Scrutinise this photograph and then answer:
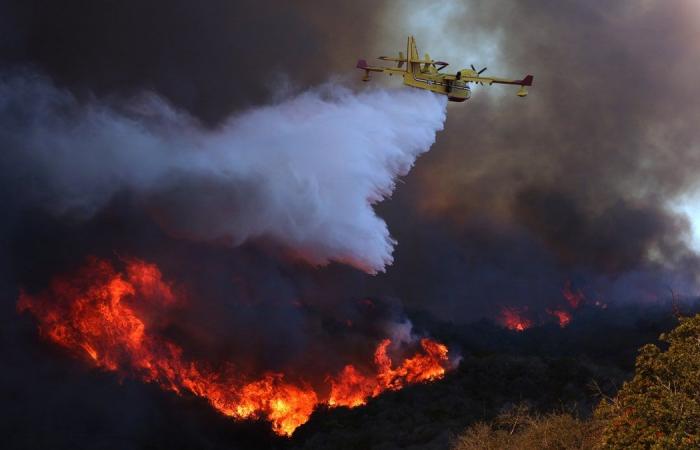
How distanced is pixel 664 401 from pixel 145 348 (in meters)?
81.7

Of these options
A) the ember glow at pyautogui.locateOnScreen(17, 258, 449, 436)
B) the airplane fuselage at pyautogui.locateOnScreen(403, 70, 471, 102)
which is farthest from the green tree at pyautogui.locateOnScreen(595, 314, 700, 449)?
the ember glow at pyautogui.locateOnScreen(17, 258, 449, 436)

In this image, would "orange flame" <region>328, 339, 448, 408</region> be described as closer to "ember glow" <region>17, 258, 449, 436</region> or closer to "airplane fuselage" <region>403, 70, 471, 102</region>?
"ember glow" <region>17, 258, 449, 436</region>

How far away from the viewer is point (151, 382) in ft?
291

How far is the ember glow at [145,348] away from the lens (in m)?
90.9

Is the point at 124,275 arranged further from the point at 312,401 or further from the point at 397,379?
the point at 397,379

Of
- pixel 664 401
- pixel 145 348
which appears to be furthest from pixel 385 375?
pixel 664 401

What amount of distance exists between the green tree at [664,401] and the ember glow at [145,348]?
228 feet

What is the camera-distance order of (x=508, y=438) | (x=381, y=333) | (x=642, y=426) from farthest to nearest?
(x=381, y=333) < (x=508, y=438) < (x=642, y=426)

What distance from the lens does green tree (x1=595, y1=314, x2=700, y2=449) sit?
2580 cm

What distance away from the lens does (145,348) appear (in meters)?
93.6

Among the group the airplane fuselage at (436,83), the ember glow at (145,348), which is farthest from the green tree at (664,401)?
the ember glow at (145,348)

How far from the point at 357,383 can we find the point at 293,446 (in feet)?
68.9

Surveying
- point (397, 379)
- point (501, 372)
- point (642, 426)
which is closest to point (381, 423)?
point (397, 379)

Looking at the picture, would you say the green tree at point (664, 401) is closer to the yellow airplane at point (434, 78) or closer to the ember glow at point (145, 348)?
the yellow airplane at point (434, 78)
